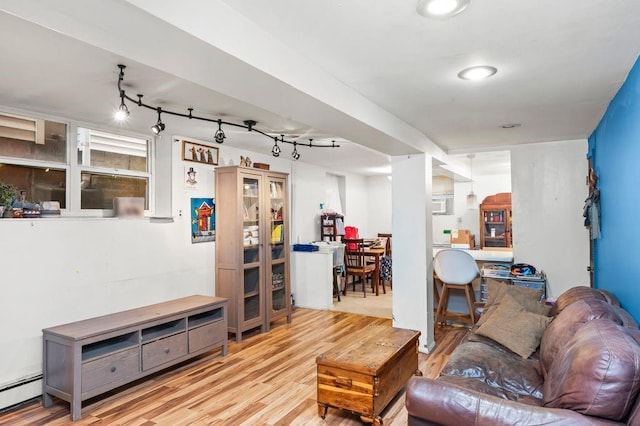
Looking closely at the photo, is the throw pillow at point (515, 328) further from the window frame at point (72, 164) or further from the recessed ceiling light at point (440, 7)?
the window frame at point (72, 164)

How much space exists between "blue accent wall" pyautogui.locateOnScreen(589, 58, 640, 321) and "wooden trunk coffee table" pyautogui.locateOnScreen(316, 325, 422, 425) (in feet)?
4.84

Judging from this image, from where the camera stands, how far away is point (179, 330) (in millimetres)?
3584

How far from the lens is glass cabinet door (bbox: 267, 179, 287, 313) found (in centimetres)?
503

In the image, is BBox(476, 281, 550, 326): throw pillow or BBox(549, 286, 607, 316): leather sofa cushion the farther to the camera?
BBox(476, 281, 550, 326): throw pillow

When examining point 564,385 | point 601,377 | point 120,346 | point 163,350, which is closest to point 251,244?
point 163,350

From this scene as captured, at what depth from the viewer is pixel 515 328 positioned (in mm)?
2936

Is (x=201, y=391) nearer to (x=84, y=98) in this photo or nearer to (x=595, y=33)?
(x=84, y=98)

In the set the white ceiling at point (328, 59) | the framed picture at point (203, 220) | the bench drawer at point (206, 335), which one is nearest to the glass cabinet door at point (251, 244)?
the framed picture at point (203, 220)

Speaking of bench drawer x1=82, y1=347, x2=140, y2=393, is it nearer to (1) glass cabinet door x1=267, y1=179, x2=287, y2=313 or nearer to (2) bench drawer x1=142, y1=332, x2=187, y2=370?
(2) bench drawer x1=142, y1=332, x2=187, y2=370

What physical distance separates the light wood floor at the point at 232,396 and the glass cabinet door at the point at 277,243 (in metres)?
0.81

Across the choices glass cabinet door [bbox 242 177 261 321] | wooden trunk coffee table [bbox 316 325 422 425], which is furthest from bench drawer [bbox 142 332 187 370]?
wooden trunk coffee table [bbox 316 325 422 425]

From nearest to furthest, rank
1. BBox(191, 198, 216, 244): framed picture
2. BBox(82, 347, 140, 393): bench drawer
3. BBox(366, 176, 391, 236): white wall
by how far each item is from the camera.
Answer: BBox(82, 347, 140, 393): bench drawer, BBox(191, 198, 216, 244): framed picture, BBox(366, 176, 391, 236): white wall

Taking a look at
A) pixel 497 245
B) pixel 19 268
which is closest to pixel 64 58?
pixel 19 268

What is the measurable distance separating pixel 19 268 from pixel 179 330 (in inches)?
52.7
